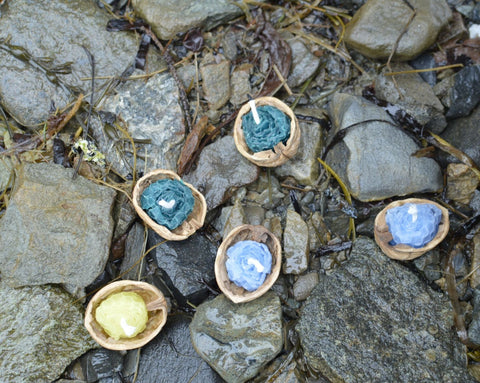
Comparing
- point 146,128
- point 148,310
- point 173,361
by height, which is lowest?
point 173,361

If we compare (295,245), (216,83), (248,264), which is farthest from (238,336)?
(216,83)

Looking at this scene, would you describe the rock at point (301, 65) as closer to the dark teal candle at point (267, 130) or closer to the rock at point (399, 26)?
the rock at point (399, 26)

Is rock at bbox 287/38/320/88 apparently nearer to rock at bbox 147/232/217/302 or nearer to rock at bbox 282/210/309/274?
rock at bbox 282/210/309/274

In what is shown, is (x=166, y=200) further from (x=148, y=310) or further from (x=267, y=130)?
(x=267, y=130)

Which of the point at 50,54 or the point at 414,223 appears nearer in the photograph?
the point at 414,223

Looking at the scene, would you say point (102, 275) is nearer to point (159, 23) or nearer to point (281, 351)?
point (281, 351)

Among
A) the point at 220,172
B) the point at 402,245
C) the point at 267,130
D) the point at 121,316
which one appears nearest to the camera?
the point at 121,316

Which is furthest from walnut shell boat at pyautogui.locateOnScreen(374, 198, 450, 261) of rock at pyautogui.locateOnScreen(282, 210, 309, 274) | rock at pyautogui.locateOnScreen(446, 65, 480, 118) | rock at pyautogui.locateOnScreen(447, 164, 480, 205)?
rock at pyautogui.locateOnScreen(446, 65, 480, 118)
